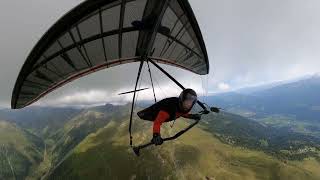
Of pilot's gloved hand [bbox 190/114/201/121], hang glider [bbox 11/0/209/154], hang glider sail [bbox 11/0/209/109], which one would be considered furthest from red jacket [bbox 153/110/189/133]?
hang glider sail [bbox 11/0/209/109]

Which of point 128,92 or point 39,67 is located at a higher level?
point 39,67

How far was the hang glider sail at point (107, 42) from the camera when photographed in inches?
441

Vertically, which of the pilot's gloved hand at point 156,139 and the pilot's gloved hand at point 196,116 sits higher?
the pilot's gloved hand at point 196,116

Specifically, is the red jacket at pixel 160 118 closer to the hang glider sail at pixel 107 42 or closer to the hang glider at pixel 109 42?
the hang glider at pixel 109 42

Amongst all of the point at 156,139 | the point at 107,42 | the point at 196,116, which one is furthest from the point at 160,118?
the point at 107,42

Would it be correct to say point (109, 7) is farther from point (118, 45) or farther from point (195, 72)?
point (195, 72)

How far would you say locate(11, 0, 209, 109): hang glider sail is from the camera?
11.2 metres

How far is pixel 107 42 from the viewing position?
1515 centimetres

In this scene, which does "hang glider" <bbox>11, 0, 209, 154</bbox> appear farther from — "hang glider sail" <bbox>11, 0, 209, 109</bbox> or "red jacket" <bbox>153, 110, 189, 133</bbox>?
"red jacket" <bbox>153, 110, 189, 133</bbox>

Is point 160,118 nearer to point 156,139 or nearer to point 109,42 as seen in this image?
point 156,139

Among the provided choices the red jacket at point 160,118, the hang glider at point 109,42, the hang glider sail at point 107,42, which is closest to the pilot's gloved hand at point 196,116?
the hang glider at point 109,42

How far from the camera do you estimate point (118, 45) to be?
1583cm

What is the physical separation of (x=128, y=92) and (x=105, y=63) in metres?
2.47

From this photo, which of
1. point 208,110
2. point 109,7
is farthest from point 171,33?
point 109,7
